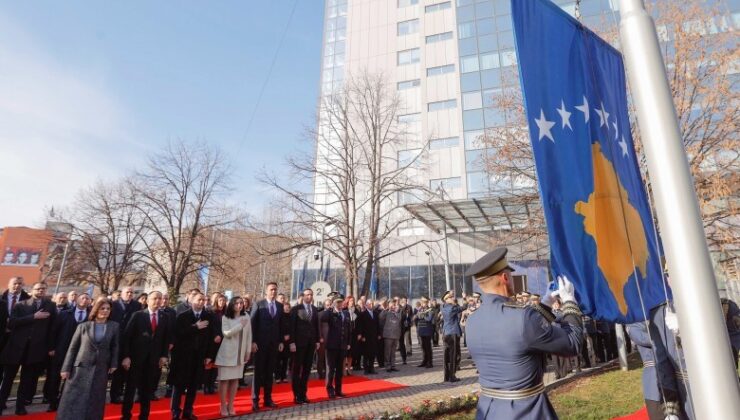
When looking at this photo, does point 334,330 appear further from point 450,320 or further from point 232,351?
point 450,320

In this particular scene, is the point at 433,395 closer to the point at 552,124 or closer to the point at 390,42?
the point at 552,124

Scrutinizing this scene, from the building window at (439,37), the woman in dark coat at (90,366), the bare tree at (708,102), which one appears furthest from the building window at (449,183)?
the woman in dark coat at (90,366)

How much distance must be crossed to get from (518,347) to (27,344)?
9010 mm

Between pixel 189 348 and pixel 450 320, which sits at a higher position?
pixel 450 320

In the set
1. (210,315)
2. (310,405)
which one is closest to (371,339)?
(310,405)

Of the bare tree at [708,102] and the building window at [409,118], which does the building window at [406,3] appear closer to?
the building window at [409,118]

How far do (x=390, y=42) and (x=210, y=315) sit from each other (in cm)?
3593

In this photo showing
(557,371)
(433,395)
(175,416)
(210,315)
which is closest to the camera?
(175,416)

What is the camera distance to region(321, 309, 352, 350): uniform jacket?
925 cm

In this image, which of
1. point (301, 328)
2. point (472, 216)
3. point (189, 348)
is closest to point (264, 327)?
point (301, 328)

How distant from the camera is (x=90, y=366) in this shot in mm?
5598

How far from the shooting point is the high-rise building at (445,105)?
27.8m

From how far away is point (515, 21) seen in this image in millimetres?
2871

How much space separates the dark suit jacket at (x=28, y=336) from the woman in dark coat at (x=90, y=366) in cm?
301
